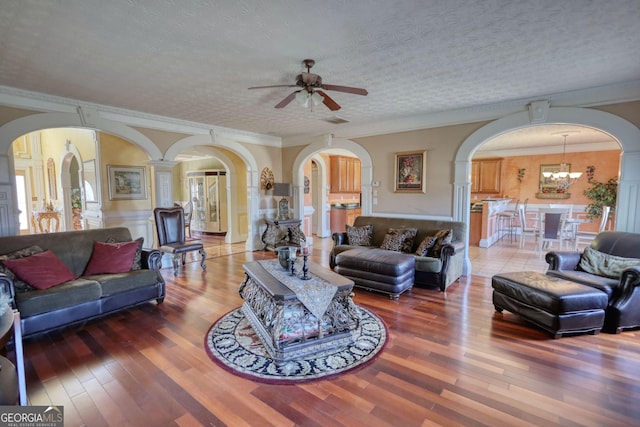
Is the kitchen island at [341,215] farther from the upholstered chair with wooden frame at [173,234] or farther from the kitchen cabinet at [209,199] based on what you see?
the upholstered chair with wooden frame at [173,234]

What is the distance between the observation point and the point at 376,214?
236 inches

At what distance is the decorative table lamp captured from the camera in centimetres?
705

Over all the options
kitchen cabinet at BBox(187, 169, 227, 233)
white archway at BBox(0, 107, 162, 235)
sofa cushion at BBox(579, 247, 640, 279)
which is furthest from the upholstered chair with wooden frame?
sofa cushion at BBox(579, 247, 640, 279)

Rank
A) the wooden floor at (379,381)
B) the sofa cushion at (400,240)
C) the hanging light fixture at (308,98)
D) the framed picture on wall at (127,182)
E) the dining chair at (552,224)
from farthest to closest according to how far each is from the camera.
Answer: the dining chair at (552,224) → the framed picture on wall at (127,182) → the sofa cushion at (400,240) → the hanging light fixture at (308,98) → the wooden floor at (379,381)

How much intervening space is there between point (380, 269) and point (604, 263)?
2492 mm

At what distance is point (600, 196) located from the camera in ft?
25.4

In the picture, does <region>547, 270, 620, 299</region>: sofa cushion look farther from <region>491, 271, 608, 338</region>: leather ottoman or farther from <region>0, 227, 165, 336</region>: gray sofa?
<region>0, 227, 165, 336</region>: gray sofa

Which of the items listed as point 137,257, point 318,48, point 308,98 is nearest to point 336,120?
point 308,98

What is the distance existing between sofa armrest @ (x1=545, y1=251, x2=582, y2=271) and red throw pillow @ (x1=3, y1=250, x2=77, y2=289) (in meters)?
5.53

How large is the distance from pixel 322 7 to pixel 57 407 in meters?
3.16

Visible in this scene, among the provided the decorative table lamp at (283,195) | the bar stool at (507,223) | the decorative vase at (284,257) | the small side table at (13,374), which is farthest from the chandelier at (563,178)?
the small side table at (13,374)

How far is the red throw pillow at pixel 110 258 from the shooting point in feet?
11.8

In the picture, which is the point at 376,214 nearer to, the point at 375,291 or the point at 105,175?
the point at 375,291

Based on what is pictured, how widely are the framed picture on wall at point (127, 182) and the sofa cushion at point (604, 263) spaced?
718cm
